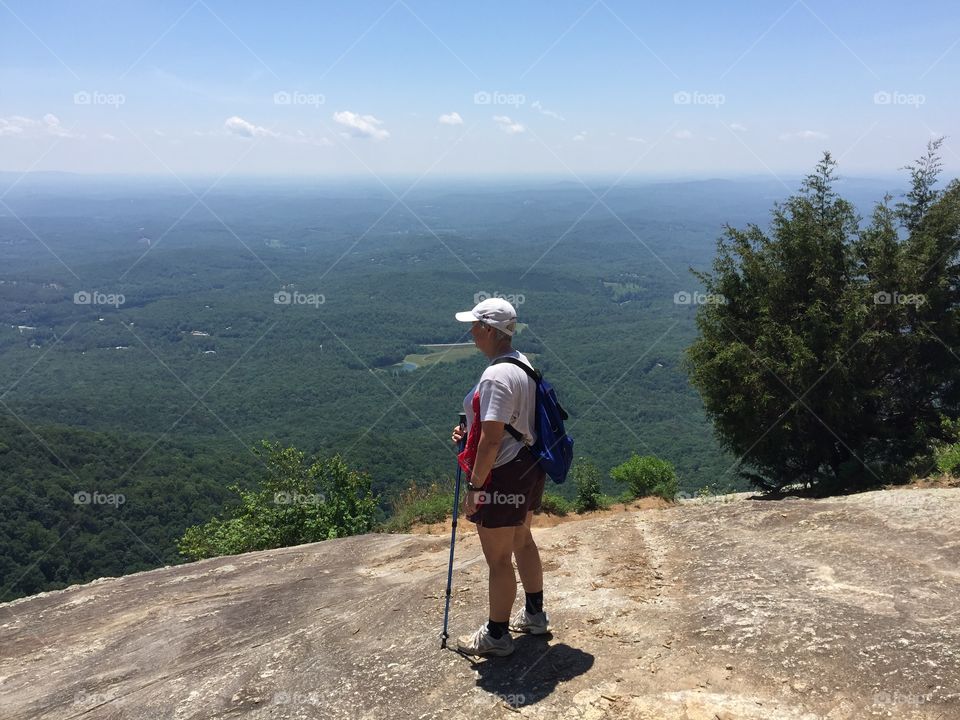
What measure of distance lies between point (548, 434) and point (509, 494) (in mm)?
455

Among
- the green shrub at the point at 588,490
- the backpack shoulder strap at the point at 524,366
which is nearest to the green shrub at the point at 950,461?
the green shrub at the point at 588,490

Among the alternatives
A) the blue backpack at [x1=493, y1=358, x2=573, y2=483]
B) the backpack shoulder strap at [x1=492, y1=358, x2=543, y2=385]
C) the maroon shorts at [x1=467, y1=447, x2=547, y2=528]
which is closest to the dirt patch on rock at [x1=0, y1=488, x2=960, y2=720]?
the maroon shorts at [x1=467, y1=447, x2=547, y2=528]

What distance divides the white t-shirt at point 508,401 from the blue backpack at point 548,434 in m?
0.04

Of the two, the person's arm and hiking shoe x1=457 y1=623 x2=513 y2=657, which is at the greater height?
the person's arm

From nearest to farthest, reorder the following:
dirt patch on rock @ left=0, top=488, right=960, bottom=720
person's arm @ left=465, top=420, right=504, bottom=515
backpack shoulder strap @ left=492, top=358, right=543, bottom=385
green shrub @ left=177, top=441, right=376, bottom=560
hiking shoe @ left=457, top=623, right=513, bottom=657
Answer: person's arm @ left=465, top=420, right=504, bottom=515
dirt patch on rock @ left=0, top=488, right=960, bottom=720
backpack shoulder strap @ left=492, top=358, right=543, bottom=385
hiking shoe @ left=457, top=623, right=513, bottom=657
green shrub @ left=177, top=441, right=376, bottom=560

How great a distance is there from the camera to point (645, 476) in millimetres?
12625

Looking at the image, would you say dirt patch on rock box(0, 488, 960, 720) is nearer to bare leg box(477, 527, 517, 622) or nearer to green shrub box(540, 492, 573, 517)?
bare leg box(477, 527, 517, 622)

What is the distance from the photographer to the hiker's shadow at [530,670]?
4.14 m

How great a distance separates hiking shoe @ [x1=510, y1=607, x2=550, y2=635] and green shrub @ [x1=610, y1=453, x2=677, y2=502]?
7.96 meters

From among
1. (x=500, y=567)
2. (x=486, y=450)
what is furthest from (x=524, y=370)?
(x=500, y=567)

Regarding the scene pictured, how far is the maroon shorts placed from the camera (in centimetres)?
416

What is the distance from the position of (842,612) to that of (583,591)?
1.99 m

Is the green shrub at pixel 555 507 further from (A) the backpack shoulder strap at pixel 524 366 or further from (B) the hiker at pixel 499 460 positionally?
(A) the backpack shoulder strap at pixel 524 366

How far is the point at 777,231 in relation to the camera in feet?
43.0
